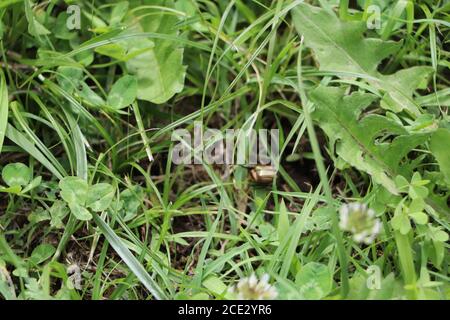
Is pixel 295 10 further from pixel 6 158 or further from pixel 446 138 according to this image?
pixel 6 158

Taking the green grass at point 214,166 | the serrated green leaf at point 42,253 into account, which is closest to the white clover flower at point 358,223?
the green grass at point 214,166

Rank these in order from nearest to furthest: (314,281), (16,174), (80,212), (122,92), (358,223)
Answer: (358,223) → (314,281) → (80,212) → (16,174) → (122,92)

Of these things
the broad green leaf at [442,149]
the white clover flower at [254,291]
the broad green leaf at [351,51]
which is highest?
the broad green leaf at [351,51]

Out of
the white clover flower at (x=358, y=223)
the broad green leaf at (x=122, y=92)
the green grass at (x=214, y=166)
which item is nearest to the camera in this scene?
the white clover flower at (x=358, y=223)

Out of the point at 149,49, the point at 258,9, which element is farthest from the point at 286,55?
the point at 149,49

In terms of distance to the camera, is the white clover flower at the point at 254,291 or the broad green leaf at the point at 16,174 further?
the broad green leaf at the point at 16,174

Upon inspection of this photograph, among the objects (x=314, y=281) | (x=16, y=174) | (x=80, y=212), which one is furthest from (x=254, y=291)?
(x=16, y=174)

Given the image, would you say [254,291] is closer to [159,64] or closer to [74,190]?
[74,190]

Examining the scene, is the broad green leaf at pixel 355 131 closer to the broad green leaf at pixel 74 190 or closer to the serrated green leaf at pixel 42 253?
the broad green leaf at pixel 74 190
